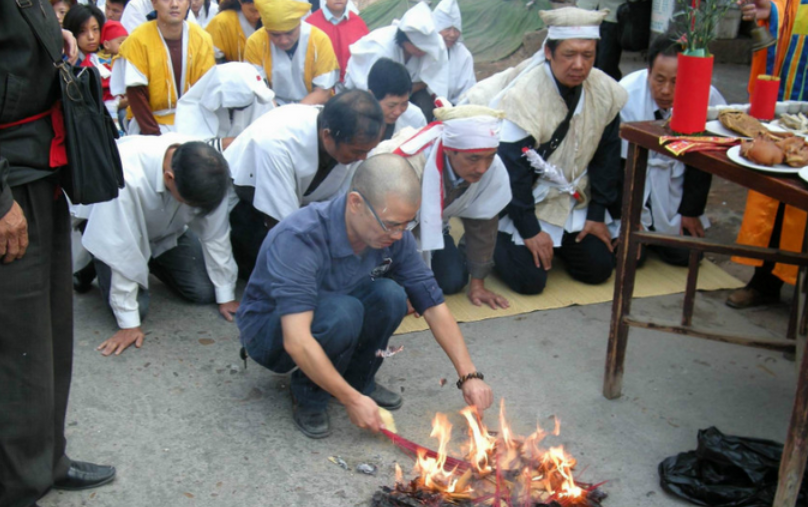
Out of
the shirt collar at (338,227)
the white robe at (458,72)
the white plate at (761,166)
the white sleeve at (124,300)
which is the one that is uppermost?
the white plate at (761,166)

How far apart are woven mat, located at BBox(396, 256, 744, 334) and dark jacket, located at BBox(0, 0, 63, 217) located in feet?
7.06

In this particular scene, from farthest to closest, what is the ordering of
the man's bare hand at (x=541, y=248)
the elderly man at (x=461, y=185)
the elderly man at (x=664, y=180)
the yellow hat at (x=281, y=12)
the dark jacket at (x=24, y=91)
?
1. the yellow hat at (x=281, y=12)
2. the elderly man at (x=664, y=180)
3. the man's bare hand at (x=541, y=248)
4. the elderly man at (x=461, y=185)
5. the dark jacket at (x=24, y=91)

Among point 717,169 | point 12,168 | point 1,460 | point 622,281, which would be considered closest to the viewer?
point 12,168

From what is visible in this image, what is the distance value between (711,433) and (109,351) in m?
2.60

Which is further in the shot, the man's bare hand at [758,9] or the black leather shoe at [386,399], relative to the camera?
the man's bare hand at [758,9]

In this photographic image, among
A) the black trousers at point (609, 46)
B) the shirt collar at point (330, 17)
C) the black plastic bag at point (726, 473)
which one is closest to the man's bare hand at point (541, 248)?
the black plastic bag at point (726, 473)

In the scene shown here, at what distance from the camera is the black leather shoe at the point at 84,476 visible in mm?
2721

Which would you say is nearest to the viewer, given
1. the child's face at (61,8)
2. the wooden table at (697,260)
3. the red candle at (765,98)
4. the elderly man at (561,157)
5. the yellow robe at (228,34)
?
the wooden table at (697,260)

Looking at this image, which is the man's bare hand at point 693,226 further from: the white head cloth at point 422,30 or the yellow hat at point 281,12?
the yellow hat at point 281,12

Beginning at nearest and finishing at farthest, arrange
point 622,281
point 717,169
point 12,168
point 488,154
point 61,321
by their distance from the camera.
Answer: point 12,168 → point 61,321 → point 717,169 → point 622,281 → point 488,154

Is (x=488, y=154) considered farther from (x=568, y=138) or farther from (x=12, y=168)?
(x=12, y=168)

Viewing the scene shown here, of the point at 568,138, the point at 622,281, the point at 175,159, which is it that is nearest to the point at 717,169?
the point at 622,281

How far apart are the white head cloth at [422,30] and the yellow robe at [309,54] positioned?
0.57 m

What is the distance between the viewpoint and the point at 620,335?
131 inches
